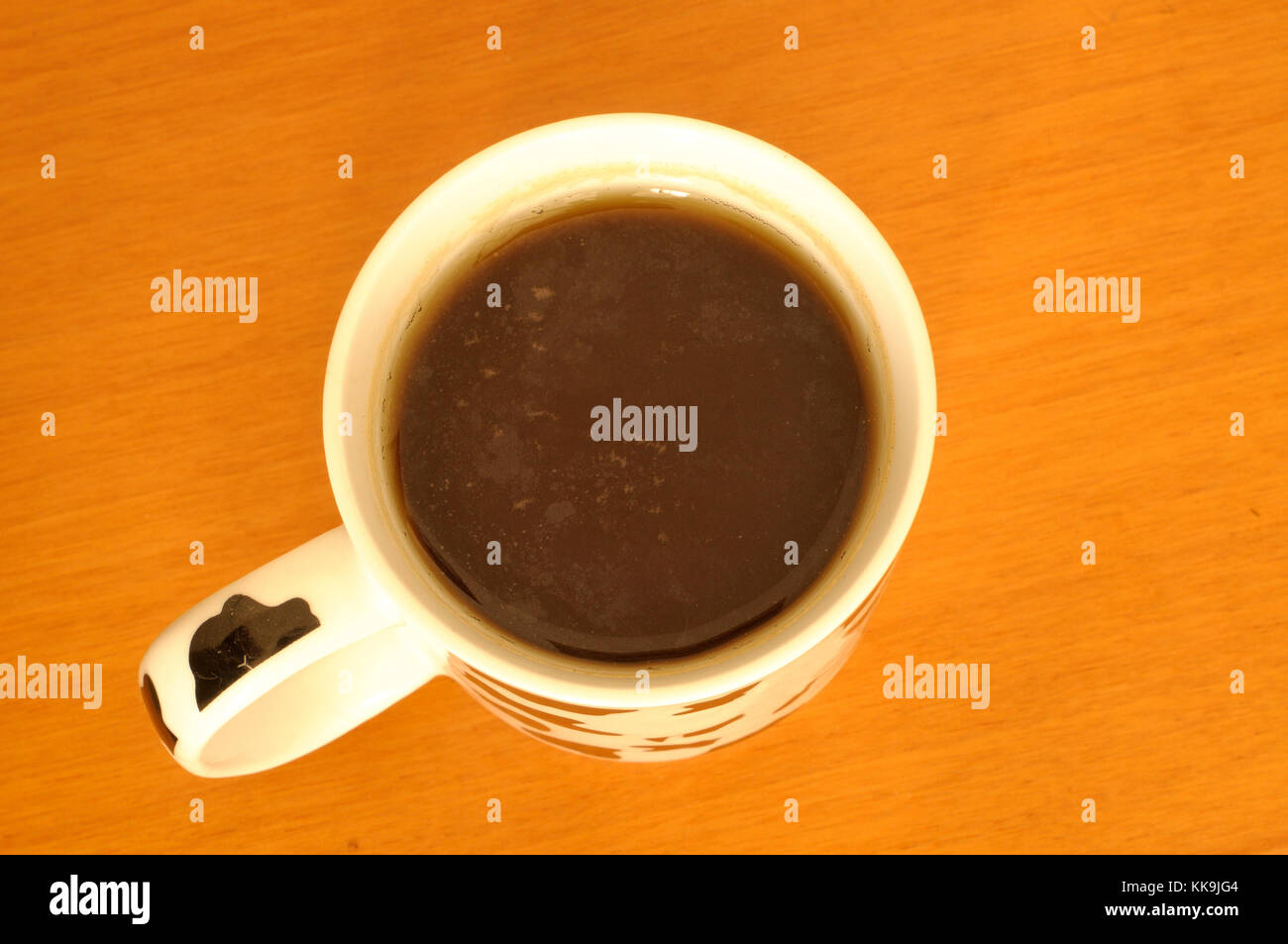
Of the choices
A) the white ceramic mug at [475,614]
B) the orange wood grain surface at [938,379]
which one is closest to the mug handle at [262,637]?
the white ceramic mug at [475,614]

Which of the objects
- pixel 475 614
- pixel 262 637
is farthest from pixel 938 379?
pixel 262 637

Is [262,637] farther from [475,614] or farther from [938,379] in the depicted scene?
[938,379]

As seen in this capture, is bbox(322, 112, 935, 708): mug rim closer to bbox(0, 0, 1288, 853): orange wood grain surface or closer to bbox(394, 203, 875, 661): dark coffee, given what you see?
bbox(394, 203, 875, 661): dark coffee

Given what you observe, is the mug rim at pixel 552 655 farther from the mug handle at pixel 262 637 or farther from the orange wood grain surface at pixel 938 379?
the orange wood grain surface at pixel 938 379

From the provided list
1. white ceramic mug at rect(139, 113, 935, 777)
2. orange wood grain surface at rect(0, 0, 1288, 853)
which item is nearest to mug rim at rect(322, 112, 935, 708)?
white ceramic mug at rect(139, 113, 935, 777)
